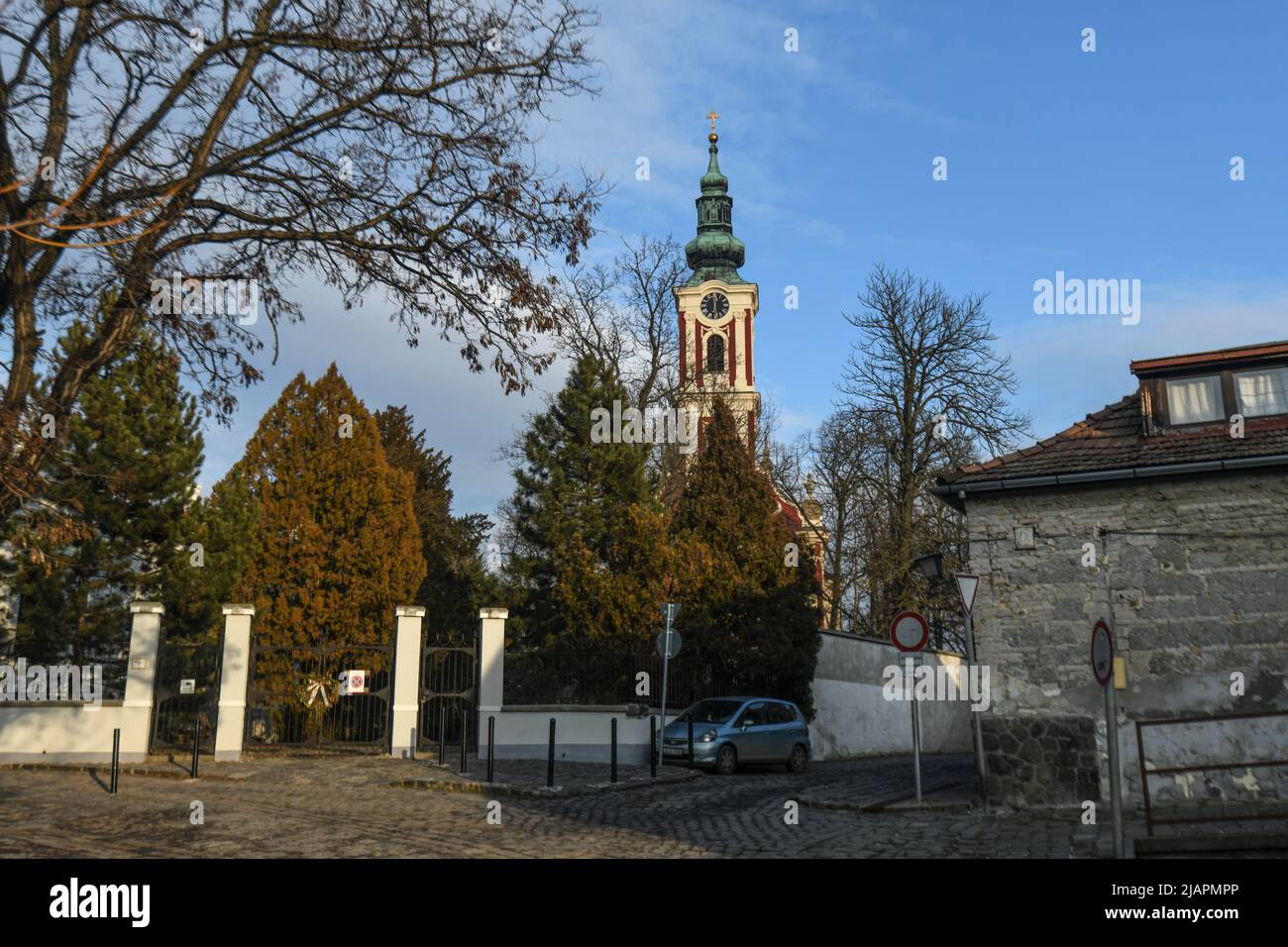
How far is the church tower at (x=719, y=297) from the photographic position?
53.2 meters

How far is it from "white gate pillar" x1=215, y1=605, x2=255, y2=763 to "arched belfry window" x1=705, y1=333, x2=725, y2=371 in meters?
34.5

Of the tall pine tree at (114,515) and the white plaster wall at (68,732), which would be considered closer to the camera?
the white plaster wall at (68,732)

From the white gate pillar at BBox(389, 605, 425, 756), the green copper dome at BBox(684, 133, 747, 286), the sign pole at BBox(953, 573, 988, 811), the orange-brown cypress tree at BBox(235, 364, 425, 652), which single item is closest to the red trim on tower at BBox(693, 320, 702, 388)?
the green copper dome at BBox(684, 133, 747, 286)

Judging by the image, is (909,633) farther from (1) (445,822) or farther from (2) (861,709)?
(2) (861,709)

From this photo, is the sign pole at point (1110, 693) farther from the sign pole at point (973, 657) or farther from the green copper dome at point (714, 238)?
the green copper dome at point (714, 238)

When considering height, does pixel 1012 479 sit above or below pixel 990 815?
above

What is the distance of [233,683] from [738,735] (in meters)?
9.38

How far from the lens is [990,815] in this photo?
1282 centimetres

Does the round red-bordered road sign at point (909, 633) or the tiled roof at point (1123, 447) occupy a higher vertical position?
the tiled roof at point (1123, 447)

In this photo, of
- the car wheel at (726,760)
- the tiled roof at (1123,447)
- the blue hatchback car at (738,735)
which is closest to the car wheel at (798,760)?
the blue hatchback car at (738,735)
